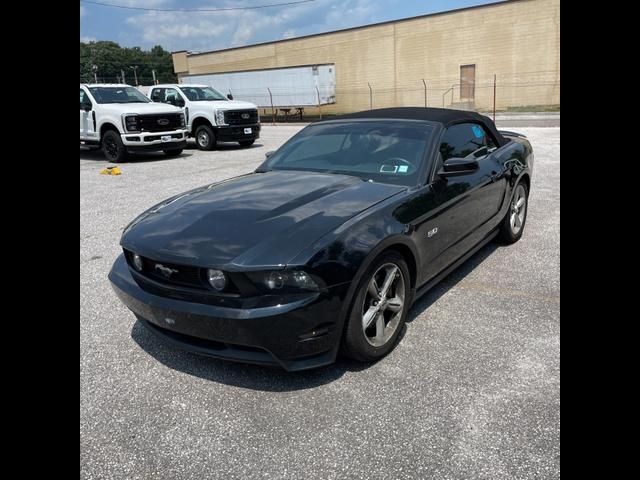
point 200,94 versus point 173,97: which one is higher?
point 200,94

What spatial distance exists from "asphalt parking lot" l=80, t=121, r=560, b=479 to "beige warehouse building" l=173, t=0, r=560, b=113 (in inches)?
1168

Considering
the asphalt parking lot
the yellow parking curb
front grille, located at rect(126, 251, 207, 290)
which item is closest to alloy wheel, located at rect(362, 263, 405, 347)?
the asphalt parking lot

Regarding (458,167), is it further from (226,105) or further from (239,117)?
(226,105)

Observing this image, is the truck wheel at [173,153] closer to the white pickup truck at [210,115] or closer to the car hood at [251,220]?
the white pickup truck at [210,115]

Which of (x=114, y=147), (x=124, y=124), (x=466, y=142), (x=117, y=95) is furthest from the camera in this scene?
(x=117, y=95)

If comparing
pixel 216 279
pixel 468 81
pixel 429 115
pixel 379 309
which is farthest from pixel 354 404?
pixel 468 81

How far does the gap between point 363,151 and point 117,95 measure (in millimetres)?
11683

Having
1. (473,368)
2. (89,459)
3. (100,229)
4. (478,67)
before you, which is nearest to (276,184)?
(473,368)

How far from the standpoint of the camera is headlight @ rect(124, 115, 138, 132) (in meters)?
12.7

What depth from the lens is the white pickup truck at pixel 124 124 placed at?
12.8 meters

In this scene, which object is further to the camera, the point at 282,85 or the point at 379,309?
the point at 282,85

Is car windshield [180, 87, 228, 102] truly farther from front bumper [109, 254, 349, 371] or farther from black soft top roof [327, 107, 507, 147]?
front bumper [109, 254, 349, 371]

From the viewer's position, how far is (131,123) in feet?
41.8
